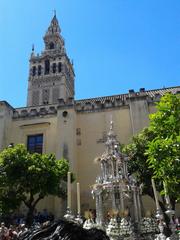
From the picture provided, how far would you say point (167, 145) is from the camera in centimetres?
902

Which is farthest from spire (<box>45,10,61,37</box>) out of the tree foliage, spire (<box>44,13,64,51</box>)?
the tree foliage

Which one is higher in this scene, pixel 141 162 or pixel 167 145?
pixel 141 162

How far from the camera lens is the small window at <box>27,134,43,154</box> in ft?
89.5

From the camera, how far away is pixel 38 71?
60.1 m

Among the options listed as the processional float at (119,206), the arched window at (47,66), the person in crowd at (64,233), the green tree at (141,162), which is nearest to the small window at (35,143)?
the green tree at (141,162)

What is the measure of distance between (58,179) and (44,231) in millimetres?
18442

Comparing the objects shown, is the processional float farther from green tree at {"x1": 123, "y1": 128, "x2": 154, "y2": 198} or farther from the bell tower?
the bell tower

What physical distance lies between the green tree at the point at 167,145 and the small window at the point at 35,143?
61.6 feet

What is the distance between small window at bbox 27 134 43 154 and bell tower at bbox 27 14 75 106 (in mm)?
25122

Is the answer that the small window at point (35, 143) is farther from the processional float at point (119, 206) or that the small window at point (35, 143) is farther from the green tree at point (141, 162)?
the processional float at point (119, 206)

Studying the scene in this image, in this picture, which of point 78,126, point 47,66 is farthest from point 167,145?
point 47,66

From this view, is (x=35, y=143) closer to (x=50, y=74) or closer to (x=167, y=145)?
(x=167, y=145)

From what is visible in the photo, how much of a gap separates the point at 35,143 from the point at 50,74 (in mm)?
33267

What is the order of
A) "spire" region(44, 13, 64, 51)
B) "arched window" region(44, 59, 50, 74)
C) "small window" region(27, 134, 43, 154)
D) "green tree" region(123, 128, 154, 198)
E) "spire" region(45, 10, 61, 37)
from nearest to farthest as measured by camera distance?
1. "green tree" region(123, 128, 154, 198)
2. "small window" region(27, 134, 43, 154)
3. "arched window" region(44, 59, 50, 74)
4. "spire" region(44, 13, 64, 51)
5. "spire" region(45, 10, 61, 37)
